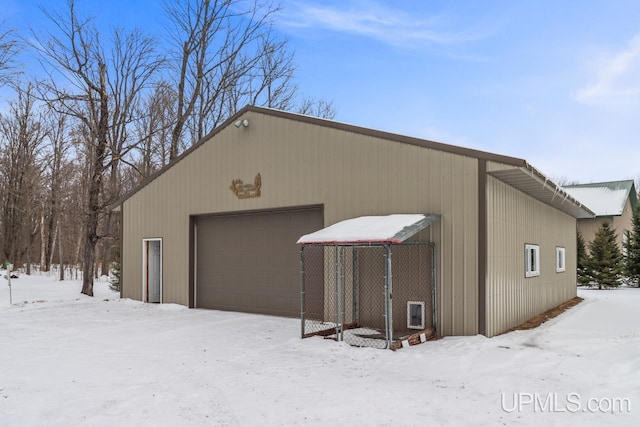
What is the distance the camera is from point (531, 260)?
10.6 meters

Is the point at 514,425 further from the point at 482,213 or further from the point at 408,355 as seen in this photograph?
the point at 482,213

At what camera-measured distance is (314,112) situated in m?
28.6

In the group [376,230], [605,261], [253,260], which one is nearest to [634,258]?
[605,261]

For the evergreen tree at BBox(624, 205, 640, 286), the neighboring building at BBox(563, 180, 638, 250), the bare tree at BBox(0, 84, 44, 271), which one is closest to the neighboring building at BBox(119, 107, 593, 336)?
the evergreen tree at BBox(624, 205, 640, 286)

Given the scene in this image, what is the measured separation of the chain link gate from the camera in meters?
8.24

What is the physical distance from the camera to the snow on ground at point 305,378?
4.40 m

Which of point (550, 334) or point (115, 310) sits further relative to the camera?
point (115, 310)

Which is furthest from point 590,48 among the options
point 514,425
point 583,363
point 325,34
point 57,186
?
point 57,186

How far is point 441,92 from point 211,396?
14.0 m

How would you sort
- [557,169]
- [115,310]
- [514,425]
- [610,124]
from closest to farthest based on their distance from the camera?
[514,425] < [115,310] < [610,124] < [557,169]

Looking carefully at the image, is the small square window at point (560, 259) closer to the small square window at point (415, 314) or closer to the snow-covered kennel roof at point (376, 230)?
the small square window at point (415, 314)

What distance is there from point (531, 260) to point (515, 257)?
169 centimetres

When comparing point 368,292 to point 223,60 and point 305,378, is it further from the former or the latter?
point 223,60

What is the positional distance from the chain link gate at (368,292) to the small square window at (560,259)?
6991mm
